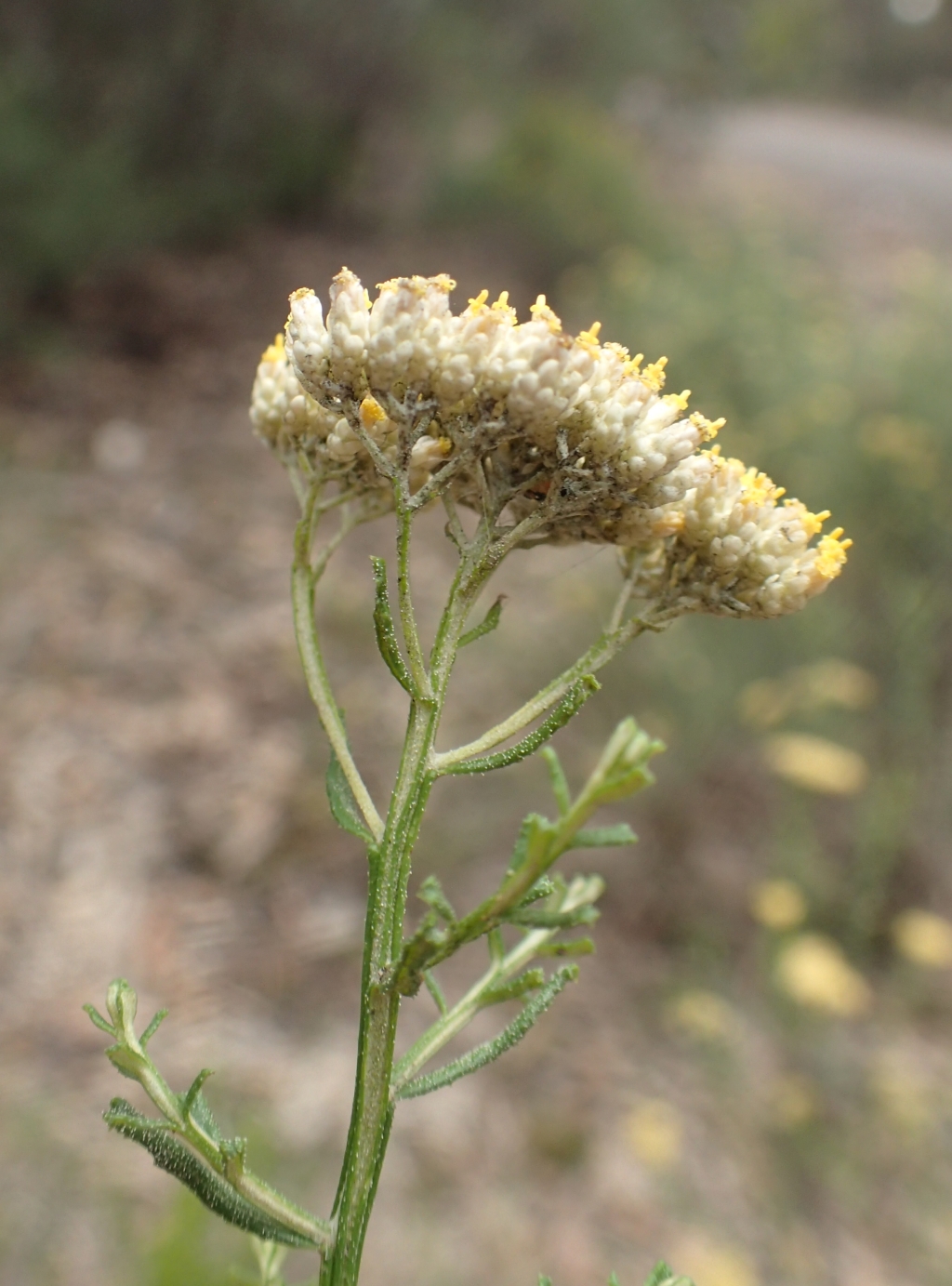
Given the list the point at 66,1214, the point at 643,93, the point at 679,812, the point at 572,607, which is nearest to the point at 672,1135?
the point at 679,812

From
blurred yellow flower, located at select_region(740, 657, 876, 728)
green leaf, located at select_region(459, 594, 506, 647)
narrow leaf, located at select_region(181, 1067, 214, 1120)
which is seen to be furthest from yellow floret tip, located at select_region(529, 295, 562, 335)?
blurred yellow flower, located at select_region(740, 657, 876, 728)

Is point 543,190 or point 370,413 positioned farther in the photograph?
point 543,190

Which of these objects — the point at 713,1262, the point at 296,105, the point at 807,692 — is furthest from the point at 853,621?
the point at 296,105

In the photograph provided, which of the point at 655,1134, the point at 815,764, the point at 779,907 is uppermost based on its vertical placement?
the point at 815,764

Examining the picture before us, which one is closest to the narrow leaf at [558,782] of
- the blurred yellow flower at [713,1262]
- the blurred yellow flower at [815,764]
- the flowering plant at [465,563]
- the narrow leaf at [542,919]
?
the flowering plant at [465,563]

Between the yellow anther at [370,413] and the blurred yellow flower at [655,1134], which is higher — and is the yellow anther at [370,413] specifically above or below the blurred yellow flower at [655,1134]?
below

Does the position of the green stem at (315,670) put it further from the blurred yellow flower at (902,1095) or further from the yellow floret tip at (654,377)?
the blurred yellow flower at (902,1095)

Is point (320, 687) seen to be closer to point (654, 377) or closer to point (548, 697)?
point (548, 697)
